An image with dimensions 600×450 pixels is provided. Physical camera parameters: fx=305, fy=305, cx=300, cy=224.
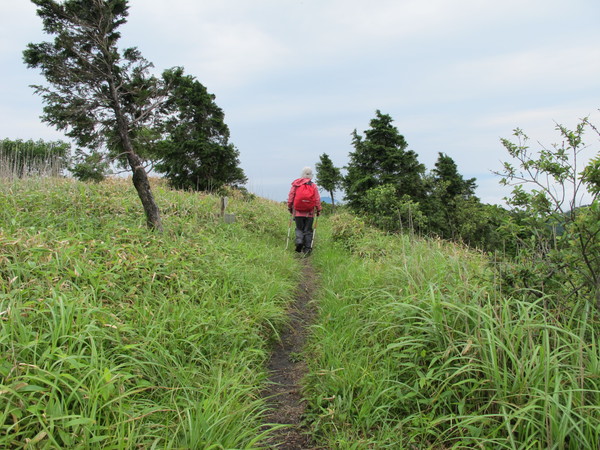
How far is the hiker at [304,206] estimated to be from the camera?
302 inches

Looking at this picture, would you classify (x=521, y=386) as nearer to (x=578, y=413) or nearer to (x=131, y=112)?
(x=578, y=413)

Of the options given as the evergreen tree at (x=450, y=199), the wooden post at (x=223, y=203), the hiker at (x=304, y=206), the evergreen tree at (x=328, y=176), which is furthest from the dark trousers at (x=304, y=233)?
the evergreen tree at (x=328, y=176)

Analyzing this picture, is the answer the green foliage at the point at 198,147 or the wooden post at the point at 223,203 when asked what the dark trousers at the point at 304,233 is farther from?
the green foliage at the point at 198,147

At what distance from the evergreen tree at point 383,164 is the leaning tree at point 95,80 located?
13572mm

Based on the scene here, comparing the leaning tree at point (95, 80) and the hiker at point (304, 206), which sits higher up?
the leaning tree at point (95, 80)

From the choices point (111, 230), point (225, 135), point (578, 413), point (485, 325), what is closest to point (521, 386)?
point (578, 413)

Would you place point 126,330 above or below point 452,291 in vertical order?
below

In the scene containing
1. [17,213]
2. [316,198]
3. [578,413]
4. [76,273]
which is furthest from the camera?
[316,198]

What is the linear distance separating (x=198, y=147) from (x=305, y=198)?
7.84 metres

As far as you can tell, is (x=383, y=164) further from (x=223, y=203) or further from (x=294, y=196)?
(x=223, y=203)

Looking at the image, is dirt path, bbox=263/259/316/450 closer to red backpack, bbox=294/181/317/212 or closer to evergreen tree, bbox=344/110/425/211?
red backpack, bbox=294/181/317/212

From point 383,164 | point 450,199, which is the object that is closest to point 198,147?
point 383,164

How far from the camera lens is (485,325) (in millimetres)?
2189

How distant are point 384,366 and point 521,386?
3.12 ft
